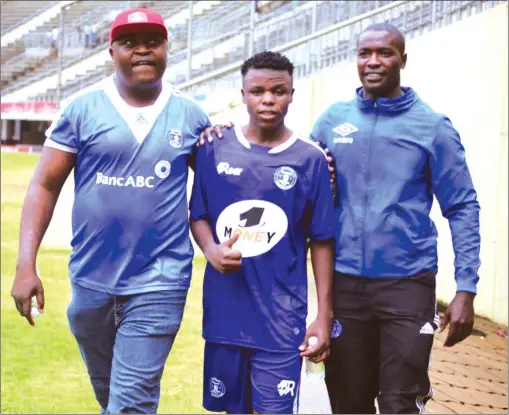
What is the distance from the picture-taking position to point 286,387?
148 inches

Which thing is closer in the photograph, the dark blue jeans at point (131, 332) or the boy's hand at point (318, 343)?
the dark blue jeans at point (131, 332)

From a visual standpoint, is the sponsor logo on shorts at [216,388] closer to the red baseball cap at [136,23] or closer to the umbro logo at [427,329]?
the umbro logo at [427,329]

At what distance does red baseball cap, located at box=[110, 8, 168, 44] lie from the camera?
3.63 metres

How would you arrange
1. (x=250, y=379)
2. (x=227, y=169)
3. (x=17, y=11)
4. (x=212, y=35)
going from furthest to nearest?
(x=17, y=11) → (x=212, y=35) → (x=250, y=379) → (x=227, y=169)

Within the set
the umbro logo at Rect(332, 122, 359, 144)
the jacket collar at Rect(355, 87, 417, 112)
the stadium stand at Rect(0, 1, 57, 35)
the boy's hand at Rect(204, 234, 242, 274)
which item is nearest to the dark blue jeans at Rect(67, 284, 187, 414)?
the boy's hand at Rect(204, 234, 242, 274)

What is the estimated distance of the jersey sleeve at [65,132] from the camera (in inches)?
144

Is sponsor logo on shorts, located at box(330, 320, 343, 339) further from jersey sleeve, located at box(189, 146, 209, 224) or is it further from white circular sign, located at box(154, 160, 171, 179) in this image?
white circular sign, located at box(154, 160, 171, 179)

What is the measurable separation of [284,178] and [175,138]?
47 centimetres

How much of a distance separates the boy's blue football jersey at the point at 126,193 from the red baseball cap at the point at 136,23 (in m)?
0.27

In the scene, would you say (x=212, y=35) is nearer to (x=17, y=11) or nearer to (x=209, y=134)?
(x=17, y=11)

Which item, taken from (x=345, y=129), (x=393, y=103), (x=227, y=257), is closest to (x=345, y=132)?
(x=345, y=129)

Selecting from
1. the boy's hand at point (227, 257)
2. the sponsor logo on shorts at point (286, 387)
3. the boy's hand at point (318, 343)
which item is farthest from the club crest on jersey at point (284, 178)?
the sponsor logo on shorts at point (286, 387)

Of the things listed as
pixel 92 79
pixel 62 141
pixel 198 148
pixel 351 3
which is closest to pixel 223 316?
pixel 198 148

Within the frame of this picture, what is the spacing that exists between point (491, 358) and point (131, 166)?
508 cm
